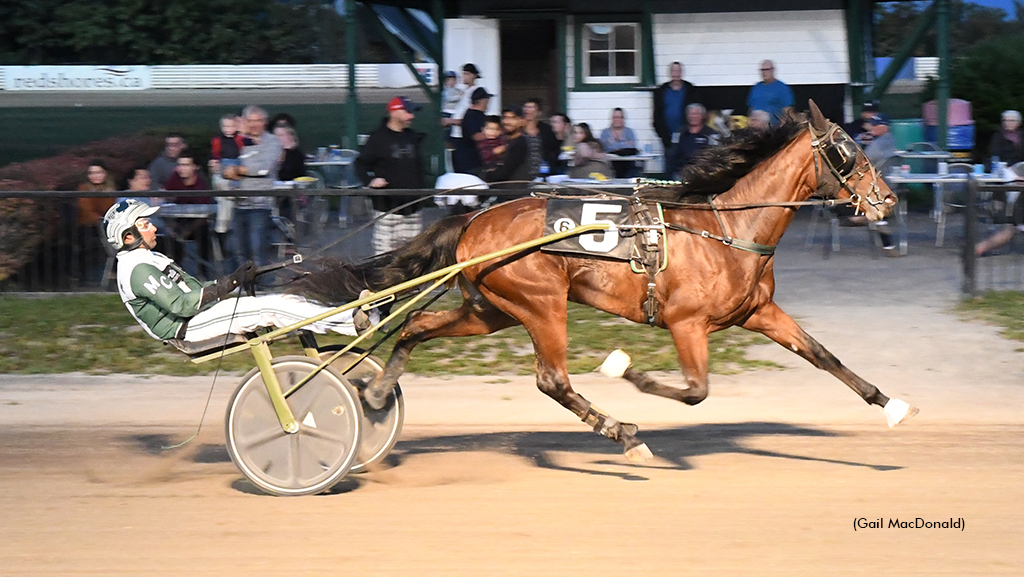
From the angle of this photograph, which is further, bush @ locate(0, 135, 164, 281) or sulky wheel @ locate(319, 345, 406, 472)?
bush @ locate(0, 135, 164, 281)

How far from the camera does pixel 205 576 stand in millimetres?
4574

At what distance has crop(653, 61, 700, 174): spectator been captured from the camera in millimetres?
13570

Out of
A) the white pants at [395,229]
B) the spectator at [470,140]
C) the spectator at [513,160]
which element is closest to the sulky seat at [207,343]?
the white pants at [395,229]

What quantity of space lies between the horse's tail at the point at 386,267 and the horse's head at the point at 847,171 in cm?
180

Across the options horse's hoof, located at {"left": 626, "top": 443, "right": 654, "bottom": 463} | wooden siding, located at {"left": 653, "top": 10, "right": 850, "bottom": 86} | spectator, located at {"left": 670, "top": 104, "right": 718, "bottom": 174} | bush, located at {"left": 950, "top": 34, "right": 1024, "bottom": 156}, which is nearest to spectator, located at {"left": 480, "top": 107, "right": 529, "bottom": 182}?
spectator, located at {"left": 670, "top": 104, "right": 718, "bottom": 174}

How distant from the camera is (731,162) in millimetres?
6125

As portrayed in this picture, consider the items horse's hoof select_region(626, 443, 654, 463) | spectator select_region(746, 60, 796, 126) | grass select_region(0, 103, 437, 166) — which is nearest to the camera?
horse's hoof select_region(626, 443, 654, 463)

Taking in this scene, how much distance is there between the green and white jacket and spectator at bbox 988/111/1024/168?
982cm

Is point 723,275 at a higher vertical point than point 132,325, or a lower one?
higher

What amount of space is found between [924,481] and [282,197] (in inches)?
217

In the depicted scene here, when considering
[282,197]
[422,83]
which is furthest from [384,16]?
[282,197]

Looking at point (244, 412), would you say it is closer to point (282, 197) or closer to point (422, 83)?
point (282, 197)

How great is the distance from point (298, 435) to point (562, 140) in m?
7.48

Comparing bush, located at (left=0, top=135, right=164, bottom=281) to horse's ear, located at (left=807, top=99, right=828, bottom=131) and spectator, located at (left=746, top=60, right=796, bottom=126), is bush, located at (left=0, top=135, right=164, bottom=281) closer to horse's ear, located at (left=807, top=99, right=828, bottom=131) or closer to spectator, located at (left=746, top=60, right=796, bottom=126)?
horse's ear, located at (left=807, top=99, right=828, bottom=131)
